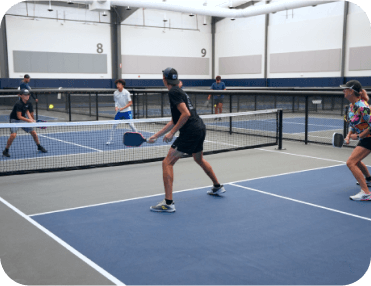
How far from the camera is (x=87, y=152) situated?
982cm

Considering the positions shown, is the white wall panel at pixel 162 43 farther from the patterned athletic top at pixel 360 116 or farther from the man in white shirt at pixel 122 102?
the patterned athletic top at pixel 360 116

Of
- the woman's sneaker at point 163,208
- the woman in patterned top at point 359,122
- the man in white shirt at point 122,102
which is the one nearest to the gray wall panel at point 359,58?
the man in white shirt at point 122,102

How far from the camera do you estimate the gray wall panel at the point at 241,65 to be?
30828 millimetres

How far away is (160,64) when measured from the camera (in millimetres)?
32312

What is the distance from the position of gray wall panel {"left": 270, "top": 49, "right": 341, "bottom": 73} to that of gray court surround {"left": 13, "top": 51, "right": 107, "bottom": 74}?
12.4 metres

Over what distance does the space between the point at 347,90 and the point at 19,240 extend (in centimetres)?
451

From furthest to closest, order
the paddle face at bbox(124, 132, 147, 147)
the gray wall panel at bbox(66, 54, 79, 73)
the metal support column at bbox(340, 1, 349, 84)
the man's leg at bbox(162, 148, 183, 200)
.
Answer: the gray wall panel at bbox(66, 54, 79, 73) < the metal support column at bbox(340, 1, 349, 84) < the paddle face at bbox(124, 132, 147, 147) < the man's leg at bbox(162, 148, 183, 200)

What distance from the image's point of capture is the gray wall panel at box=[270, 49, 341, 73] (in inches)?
1033

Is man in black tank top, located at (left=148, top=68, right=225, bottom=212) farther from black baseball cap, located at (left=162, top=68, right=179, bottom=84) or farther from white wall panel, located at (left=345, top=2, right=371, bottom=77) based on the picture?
white wall panel, located at (left=345, top=2, right=371, bottom=77)

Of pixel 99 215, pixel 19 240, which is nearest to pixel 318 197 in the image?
pixel 99 215

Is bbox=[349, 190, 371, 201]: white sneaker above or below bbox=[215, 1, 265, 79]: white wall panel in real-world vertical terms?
below

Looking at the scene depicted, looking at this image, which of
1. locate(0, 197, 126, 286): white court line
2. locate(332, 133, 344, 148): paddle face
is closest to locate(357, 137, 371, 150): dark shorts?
locate(332, 133, 344, 148): paddle face

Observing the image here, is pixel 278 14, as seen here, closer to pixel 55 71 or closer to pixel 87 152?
pixel 55 71

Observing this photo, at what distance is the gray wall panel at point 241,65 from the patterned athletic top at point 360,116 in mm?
25580
